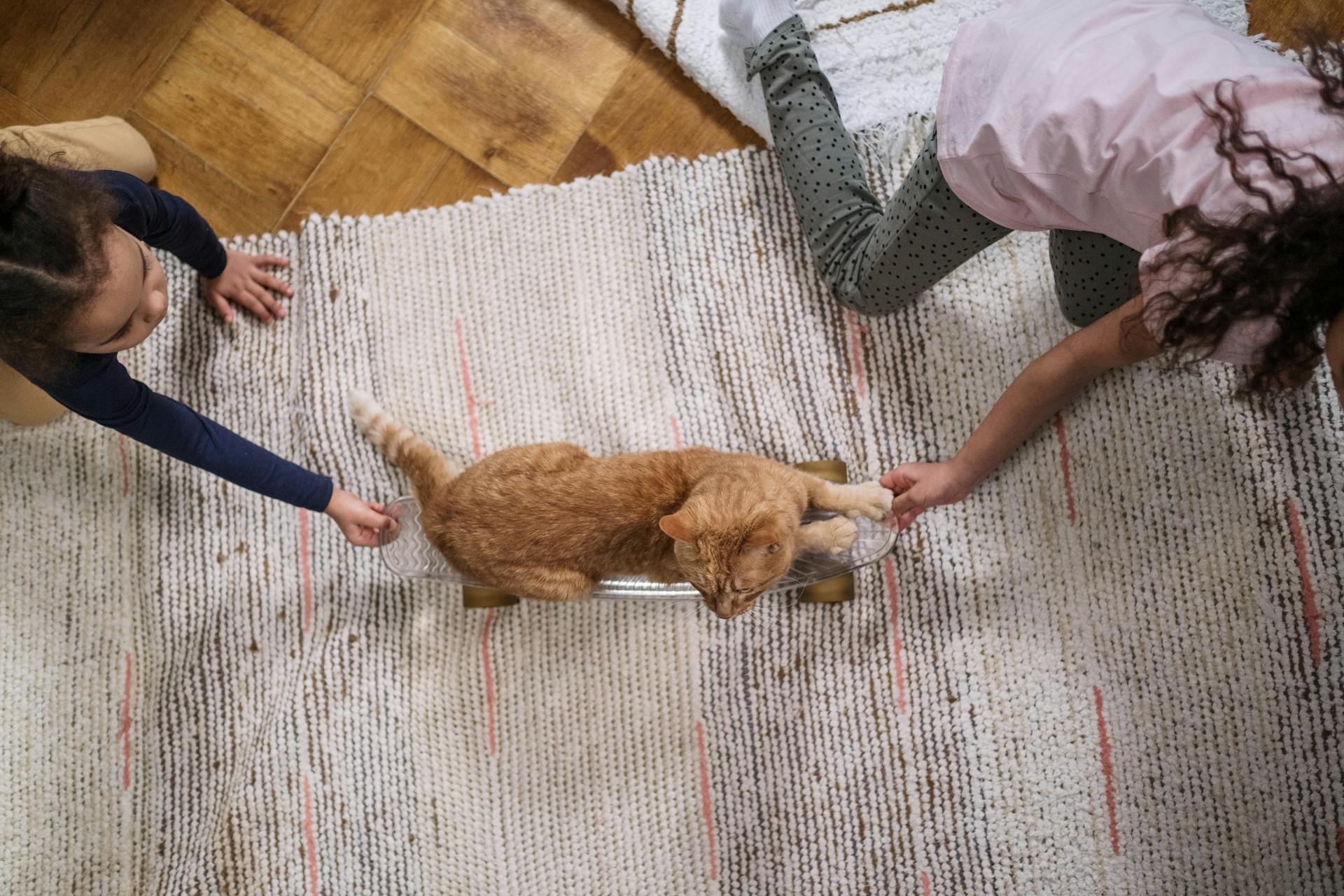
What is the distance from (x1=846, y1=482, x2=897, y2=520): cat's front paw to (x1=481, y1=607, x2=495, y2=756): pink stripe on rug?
459 mm

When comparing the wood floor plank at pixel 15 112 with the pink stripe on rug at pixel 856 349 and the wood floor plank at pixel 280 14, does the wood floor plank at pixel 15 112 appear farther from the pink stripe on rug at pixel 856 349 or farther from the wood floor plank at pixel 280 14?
the pink stripe on rug at pixel 856 349

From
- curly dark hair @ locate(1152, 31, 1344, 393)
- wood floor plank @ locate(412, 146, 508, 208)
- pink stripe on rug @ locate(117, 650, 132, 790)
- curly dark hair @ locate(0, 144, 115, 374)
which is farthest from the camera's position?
wood floor plank @ locate(412, 146, 508, 208)

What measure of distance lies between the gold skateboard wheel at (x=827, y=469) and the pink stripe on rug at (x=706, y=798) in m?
0.33

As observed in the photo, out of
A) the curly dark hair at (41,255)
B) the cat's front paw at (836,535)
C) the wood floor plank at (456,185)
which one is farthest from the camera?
the wood floor plank at (456,185)

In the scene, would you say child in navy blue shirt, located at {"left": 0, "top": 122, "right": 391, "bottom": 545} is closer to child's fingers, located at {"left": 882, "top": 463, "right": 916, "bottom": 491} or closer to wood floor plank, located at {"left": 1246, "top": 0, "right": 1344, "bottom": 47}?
child's fingers, located at {"left": 882, "top": 463, "right": 916, "bottom": 491}

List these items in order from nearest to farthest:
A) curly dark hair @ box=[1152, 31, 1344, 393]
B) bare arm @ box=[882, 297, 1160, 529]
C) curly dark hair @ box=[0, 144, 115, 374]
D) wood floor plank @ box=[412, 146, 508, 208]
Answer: curly dark hair @ box=[1152, 31, 1344, 393] < curly dark hair @ box=[0, 144, 115, 374] < bare arm @ box=[882, 297, 1160, 529] < wood floor plank @ box=[412, 146, 508, 208]

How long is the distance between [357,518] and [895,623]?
2.16 ft

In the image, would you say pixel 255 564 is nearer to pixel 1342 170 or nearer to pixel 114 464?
pixel 114 464

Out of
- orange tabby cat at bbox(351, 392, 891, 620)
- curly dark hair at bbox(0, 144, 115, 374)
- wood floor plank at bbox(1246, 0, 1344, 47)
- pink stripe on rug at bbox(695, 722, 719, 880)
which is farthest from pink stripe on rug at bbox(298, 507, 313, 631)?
wood floor plank at bbox(1246, 0, 1344, 47)

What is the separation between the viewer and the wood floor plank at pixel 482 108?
3.65 feet

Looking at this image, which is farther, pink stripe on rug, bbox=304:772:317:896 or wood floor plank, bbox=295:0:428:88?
wood floor plank, bbox=295:0:428:88

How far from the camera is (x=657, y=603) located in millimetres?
1017

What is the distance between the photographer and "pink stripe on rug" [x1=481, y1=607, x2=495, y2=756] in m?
1.01

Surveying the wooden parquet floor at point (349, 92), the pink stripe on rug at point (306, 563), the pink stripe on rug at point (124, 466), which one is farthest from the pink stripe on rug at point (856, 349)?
the pink stripe on rug at point (124, 466)
